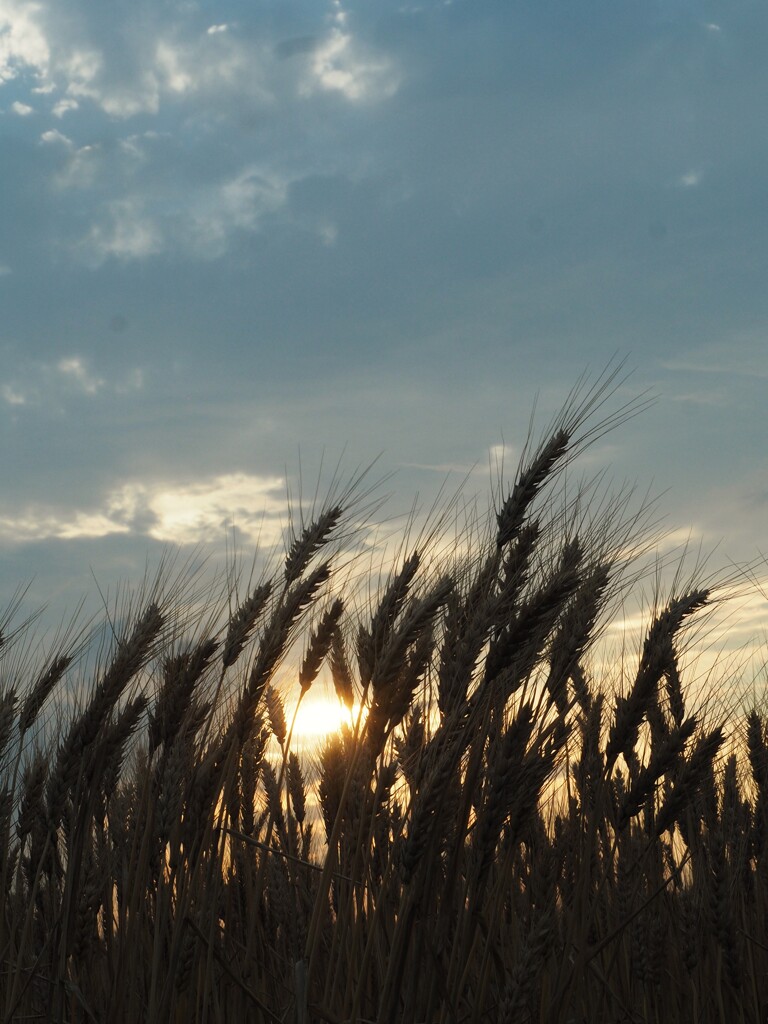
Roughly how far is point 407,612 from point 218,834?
1.01m

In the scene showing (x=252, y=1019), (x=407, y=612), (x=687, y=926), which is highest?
(x=407, y=612)

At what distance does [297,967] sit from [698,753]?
139 cm

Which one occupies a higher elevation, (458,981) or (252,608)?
(252,608)

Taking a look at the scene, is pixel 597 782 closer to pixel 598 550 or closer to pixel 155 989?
pixel 598 550

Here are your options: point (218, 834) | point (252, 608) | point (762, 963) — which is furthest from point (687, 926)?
point (252, 608)

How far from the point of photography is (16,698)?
10.3ft

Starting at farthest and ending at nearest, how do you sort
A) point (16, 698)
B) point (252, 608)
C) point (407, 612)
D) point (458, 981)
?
point (16, 698), point (252, 608), point (407, 612), point (458, 981)

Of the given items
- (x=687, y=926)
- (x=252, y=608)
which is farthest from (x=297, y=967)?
(x=687, y=926)

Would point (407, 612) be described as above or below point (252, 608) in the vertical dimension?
below

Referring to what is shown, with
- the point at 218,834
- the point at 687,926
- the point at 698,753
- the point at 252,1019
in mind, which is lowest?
the point at 252,1019

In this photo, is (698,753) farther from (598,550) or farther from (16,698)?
(16,698)

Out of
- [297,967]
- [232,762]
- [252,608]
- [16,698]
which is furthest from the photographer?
[16,698]

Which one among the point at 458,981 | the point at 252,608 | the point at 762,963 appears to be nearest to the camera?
the point at 458,981

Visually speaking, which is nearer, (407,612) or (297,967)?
(297,967)
